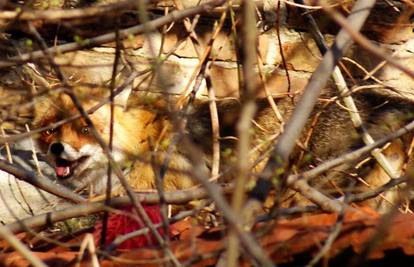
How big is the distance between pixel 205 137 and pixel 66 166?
2.75ft

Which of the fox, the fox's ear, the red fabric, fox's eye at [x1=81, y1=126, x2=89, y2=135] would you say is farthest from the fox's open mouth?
the red fabric

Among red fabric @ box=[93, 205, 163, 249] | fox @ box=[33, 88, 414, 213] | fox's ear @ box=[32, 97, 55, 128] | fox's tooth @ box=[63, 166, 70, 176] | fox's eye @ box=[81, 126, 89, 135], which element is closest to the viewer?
red fabric @ box=[93, 205, 163, 249]

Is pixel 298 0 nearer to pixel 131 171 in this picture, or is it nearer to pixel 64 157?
pixel 131 171

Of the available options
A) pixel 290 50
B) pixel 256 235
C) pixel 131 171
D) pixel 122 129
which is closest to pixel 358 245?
pixel 256 235

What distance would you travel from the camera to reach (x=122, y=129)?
4480 mm

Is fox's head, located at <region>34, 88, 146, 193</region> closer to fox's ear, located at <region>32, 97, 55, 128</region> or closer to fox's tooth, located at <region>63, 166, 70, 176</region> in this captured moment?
fox's tooth, located at <region>63, 166, 70, 176</region>

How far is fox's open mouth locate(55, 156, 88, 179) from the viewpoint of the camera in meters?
4.27

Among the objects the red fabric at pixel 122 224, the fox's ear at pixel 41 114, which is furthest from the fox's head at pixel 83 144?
the red fabric at pixel 122 224

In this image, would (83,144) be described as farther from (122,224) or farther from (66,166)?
(122,224)

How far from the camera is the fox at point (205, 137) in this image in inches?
137

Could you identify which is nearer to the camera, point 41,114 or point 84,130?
point 41,114

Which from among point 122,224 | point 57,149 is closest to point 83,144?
point 57,149

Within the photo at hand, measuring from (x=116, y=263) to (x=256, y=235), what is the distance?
1.43ft

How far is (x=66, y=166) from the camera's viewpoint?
14.4 ft
